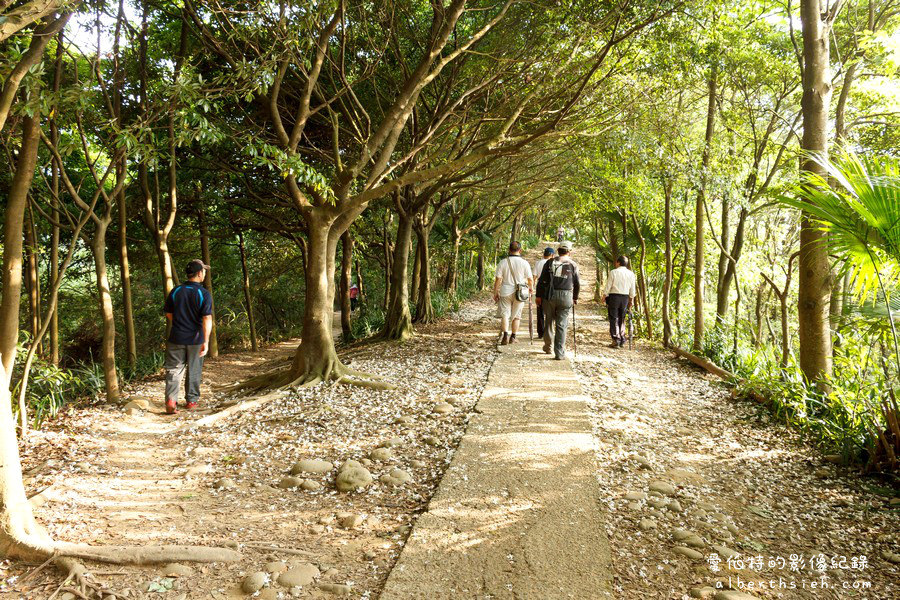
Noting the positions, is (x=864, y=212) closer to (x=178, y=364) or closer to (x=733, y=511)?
(x=733, y=511)

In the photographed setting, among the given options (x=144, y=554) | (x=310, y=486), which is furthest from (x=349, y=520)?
(x=144, y=554)

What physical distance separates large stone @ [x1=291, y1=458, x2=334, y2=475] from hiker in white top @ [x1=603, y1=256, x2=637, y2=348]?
753 centimetres

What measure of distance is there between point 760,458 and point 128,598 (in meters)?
5.40

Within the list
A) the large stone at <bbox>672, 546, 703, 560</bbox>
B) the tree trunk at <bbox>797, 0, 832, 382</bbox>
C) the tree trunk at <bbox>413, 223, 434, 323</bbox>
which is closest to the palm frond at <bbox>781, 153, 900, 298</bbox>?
the tree trunk at <bbox>797, 0, 832, 382</bbox>

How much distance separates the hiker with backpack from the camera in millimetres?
8617

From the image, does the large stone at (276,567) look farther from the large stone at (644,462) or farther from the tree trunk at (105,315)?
the tree trunk at (105,315)

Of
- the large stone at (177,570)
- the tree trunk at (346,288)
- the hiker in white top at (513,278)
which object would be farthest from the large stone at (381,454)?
the tree trunk at (346,288)

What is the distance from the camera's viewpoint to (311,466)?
4.64 metres

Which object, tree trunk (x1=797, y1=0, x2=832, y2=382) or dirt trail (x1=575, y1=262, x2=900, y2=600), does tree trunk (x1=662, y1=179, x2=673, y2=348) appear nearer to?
tree trunk (x1=797, y1=0, x2=832, y2=382)

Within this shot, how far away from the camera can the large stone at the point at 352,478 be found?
4.28m

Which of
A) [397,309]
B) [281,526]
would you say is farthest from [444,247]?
[281,526]

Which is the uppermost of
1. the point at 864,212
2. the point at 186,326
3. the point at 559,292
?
the point at 864,212

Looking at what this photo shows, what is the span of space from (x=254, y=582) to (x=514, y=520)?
5.66ft

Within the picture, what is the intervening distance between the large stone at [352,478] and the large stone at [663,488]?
7.74 feet
